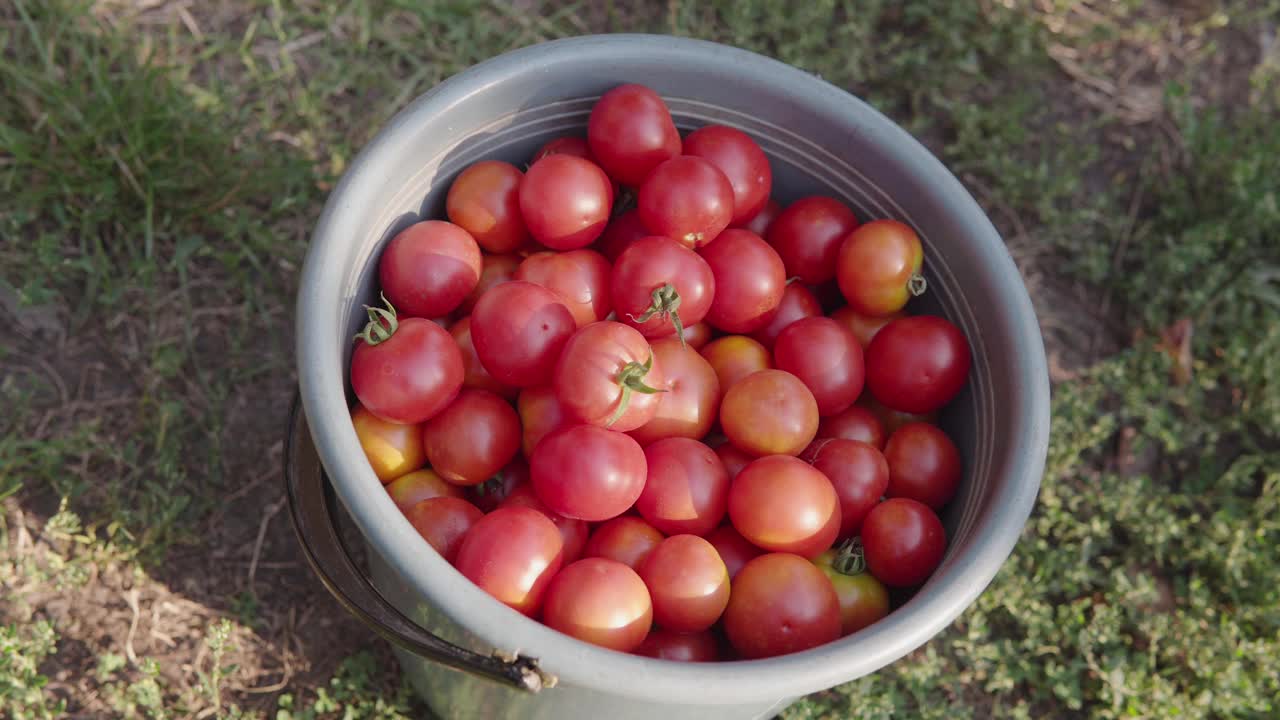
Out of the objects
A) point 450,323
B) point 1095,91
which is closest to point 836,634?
point 450,323

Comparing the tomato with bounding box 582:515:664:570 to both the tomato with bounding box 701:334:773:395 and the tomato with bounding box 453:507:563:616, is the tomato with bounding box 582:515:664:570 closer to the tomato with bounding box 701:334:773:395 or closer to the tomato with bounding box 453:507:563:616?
the tomato with bounding box 453:507:563:616

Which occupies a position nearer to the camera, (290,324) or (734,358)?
(734,358)

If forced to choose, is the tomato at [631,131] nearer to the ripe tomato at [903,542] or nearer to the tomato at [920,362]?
the tomato at [920,362]

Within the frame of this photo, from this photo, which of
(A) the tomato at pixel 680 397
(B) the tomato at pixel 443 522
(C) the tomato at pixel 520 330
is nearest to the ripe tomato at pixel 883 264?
(A) the tomato at pixel 680 397

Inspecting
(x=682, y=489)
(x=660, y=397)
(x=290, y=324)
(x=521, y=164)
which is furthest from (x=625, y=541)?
(x=290, y=324)

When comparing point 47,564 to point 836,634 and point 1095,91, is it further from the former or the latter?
point 1095,91

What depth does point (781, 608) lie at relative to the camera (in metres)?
1.75

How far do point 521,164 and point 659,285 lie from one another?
1.70ft

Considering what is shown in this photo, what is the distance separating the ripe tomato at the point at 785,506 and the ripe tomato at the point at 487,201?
69 cm

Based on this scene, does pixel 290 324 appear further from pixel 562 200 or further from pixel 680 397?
pixel 680 397

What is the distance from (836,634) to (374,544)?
80 cm

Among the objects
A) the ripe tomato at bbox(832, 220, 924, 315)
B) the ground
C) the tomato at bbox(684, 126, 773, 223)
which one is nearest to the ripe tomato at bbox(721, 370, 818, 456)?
the ripe tomato at bbox(832, 220, 924, 315)

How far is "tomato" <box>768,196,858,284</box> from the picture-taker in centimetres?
214

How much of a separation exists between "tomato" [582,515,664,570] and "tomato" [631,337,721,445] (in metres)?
0.17
